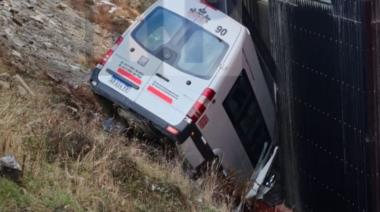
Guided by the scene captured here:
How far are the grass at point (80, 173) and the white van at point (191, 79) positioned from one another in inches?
39.0

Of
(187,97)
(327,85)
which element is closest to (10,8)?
(187,97)

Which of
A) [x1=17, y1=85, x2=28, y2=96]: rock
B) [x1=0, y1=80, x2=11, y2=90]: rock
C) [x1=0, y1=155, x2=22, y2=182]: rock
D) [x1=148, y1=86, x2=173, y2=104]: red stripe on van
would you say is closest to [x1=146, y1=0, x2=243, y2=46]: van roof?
[x1=148, y1=86, x2=173, y2=104]: red stripe on van

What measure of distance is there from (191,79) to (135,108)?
785 millimetres

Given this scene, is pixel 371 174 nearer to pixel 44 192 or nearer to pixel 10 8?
pixel 44 192

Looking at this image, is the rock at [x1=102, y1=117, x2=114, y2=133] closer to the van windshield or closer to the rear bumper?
the rear bumper

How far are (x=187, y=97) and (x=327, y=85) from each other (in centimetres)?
183

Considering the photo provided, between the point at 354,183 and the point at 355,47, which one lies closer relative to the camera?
the point at 355,47

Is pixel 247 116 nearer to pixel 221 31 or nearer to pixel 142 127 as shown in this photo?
pixel 221 31

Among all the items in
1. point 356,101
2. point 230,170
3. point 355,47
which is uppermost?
point 355,47

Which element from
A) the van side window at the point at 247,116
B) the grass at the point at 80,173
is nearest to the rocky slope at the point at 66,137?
the grass at the point at 80,173

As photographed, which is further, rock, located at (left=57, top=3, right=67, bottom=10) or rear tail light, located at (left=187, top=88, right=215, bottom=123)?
rock, located at (left=57, top=3, right=67, bottom=10)

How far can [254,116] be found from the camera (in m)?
11.1

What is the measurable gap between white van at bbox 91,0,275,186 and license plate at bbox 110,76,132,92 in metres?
0.01

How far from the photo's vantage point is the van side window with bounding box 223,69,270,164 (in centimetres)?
1036
